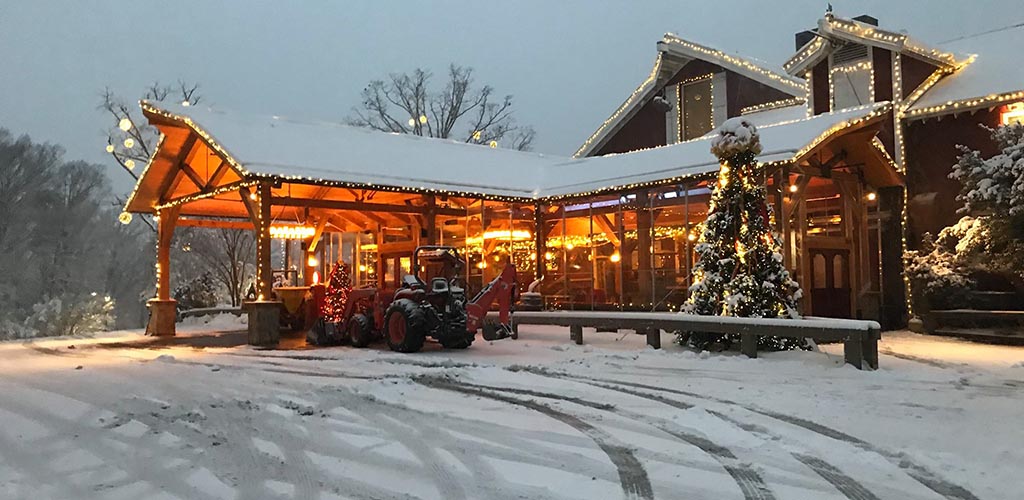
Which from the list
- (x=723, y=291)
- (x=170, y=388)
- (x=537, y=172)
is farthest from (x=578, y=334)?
(x=537, y=172)

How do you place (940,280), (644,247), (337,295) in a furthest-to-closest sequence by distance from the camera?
(644,247) → (940,280) → (337,295)

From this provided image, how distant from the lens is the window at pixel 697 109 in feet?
83.8

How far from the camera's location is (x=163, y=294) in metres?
19.4

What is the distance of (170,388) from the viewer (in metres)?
9.09

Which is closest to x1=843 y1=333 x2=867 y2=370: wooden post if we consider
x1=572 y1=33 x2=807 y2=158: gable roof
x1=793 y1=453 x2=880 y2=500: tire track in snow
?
x1=793 y1=453 x2=880 y2=500: tire track in snow

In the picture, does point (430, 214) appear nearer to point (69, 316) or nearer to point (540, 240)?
point (540, 240)

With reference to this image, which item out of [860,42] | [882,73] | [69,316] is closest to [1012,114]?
[882,73]

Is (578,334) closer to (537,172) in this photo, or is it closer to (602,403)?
(602,403)

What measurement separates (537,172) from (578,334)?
876 centimetres

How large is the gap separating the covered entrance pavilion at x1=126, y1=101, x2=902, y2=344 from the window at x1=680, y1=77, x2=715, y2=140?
18.9 ft

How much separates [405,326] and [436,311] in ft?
1.97

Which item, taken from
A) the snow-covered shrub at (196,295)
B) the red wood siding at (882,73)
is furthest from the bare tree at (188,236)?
the red wood siding at (882,73)

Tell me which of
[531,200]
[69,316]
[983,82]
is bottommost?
[69,316]

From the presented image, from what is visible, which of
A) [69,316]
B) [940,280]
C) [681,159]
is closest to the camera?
[940,280]
